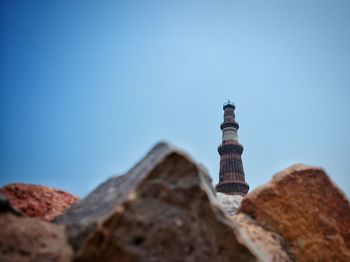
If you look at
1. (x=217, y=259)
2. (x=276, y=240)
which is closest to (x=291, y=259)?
(x=276, y=240)

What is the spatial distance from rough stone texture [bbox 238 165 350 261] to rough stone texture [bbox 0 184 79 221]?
55.6 inches

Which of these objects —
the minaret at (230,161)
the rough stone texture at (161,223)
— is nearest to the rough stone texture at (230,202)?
the rough stone texture at (161,223)

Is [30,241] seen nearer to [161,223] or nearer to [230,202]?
[161,223]

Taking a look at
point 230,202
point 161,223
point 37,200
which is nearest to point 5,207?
point 37,200

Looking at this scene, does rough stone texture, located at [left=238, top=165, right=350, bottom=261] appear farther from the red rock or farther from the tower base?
the tower base

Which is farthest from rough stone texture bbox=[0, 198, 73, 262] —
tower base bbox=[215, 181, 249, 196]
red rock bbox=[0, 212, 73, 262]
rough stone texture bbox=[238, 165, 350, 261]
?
tower base bbox=[215, 181, 249, 196]

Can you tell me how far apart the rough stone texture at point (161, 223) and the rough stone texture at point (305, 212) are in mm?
753

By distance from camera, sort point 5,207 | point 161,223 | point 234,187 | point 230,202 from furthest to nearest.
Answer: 1. point 234,187
2. point 230,202
3. point 5,207
4. point 161,223

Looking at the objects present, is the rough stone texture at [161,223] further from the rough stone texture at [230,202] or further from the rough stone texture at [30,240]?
the rough stone texture at [230,202]

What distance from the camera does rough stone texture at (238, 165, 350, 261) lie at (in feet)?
7.82

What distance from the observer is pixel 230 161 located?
938 inches

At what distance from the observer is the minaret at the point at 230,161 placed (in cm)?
2259

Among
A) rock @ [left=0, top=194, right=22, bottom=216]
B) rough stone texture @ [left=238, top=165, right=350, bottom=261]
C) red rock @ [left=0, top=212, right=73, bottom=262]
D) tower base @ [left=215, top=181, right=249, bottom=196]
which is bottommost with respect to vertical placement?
red rock @ [left=0, top=212, right=73, bottom=262]

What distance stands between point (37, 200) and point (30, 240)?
899mm
